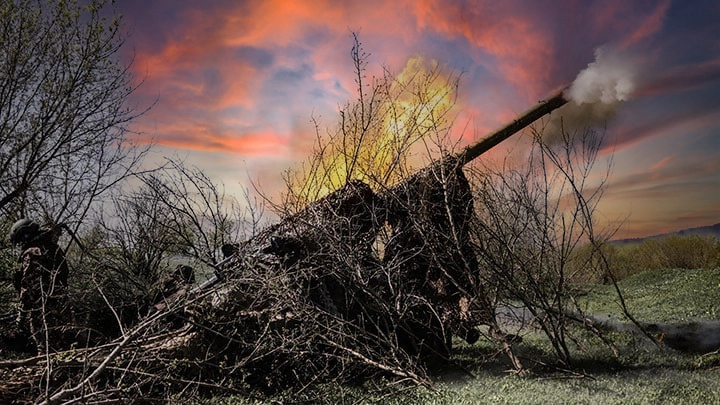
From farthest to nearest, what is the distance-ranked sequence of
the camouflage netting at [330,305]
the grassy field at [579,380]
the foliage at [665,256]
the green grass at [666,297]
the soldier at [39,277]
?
the foliage at [665,256] < the green grass at [666,297] < the soldier at [39,277] < the camouflage netting at [330,305] < the grassy field at [579,380]

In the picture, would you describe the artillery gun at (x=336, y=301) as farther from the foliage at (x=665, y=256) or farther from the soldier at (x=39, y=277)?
the foliage at (x=665, y=256)

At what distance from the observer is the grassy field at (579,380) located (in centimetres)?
706

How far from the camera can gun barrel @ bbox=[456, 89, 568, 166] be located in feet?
34.6

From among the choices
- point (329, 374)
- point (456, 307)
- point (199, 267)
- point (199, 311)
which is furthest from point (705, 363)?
point (199, 267)

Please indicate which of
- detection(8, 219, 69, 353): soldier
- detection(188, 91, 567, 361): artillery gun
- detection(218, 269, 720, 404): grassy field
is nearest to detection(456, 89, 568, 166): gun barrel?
detection(188, 91, 567, 361): artillery gun

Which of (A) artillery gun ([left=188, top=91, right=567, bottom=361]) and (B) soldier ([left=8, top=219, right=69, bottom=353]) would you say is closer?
(B) soldier ([left=8, top=219, right=69, bottom=353])

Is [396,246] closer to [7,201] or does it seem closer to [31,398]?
[31,398]

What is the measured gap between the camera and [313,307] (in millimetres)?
8766

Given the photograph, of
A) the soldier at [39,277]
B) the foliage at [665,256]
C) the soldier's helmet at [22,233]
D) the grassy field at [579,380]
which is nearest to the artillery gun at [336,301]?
the grassy field at [579,380]

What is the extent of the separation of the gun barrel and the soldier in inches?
314

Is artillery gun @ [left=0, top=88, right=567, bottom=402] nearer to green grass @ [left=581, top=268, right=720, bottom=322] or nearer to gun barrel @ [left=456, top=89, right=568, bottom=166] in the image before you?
gun barrel @ [left=456, top=89, right=568, bottom=166]

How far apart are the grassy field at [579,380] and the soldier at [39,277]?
11.9ft

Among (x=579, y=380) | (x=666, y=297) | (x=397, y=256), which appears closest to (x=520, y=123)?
(x=397, y=256)

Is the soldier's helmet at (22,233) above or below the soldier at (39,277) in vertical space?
above
